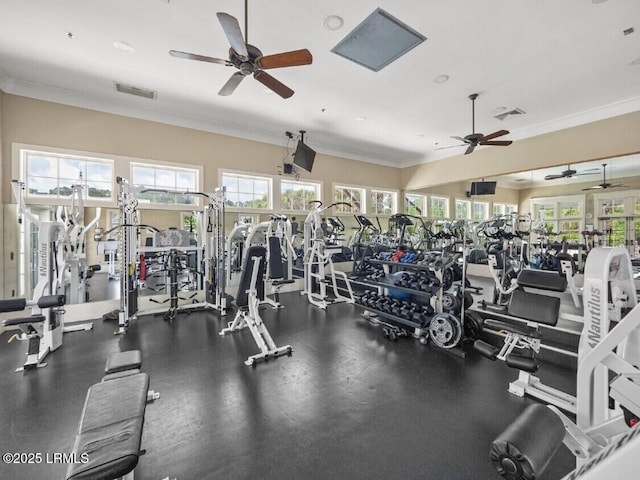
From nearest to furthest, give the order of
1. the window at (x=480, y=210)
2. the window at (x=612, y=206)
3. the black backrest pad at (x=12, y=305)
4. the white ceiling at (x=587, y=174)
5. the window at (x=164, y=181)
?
the black backrest pad at (x=12, y=305) → the white ceiling at (x=587, y=174) → the window at (x=612, y=206) → the window at (x=164, y=181) → the window at (x=480, y=210)

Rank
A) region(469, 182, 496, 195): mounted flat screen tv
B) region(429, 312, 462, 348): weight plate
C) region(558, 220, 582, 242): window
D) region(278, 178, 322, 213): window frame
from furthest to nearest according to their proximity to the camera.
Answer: region(469, 182, 496, 195): mounted flat screen tv < region(278, 178, 322, 213): window frame < region(558, 220, 582, 242): window < region(429, 312, 462, 348): weight plate

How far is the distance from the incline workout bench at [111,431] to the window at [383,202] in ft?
25.7

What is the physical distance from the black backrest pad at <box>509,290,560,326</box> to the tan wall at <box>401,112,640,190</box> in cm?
454

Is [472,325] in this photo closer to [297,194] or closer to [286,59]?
[286,59]

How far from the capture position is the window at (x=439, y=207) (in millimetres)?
8688

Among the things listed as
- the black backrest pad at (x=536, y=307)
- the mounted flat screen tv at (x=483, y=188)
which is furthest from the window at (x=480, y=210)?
the black backrest pad at (x=536, y=307)

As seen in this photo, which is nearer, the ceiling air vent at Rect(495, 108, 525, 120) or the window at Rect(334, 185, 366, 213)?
the ceiling air vent at Rect(495, 108, 525, 120)

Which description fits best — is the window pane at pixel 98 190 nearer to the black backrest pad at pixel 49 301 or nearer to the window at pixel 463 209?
the black backrest pad at pixel 49 301

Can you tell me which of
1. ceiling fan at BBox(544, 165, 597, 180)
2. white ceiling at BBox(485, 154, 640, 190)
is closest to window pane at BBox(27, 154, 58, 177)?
white ceiling at BBox(485, 154, 640, 190)

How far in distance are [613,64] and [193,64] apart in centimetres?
572

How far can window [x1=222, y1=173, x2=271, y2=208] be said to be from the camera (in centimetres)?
637

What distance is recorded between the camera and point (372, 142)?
747cm

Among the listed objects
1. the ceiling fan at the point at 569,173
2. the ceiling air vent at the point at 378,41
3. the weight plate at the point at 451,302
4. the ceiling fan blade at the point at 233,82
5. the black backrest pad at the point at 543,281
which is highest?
the ceiling air vent at the point at 378,41

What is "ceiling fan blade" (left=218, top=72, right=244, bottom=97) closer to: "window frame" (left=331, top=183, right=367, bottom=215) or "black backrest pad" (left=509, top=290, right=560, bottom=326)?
"black backrest pad" (left=509, top=290, right=560, bottom=326)
